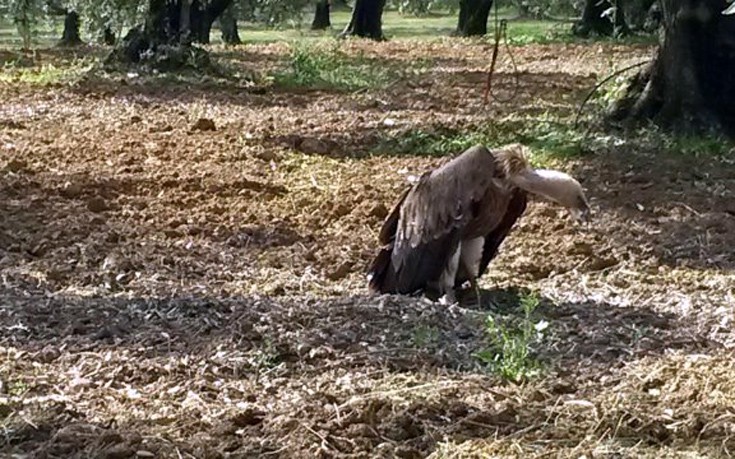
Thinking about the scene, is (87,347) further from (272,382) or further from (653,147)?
(653,147)

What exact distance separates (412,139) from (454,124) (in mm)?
783

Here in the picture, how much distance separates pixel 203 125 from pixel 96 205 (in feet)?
10.6

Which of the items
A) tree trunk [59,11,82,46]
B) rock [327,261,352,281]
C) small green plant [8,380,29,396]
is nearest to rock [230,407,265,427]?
small green plant [8,380,29,396]

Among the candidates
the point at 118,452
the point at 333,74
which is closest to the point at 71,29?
the point at 333,74

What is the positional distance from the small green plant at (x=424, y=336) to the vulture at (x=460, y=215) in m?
0.83

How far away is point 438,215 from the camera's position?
5867 mm

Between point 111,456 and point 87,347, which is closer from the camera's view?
point 111,456

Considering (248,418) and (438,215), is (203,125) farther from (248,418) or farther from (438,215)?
(248,418)

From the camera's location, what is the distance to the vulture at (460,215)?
19.1ft

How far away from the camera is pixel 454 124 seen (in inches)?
436

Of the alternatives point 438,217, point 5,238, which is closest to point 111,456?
point 438,217

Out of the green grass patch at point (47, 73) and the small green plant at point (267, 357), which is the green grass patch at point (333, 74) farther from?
the small green plant at point (267, 357)

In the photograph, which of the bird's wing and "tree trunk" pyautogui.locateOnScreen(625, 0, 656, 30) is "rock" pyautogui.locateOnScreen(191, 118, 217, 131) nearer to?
the bird's wing

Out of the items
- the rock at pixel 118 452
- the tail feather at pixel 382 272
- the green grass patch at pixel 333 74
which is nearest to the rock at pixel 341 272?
the tail feather at pixel 382 272
